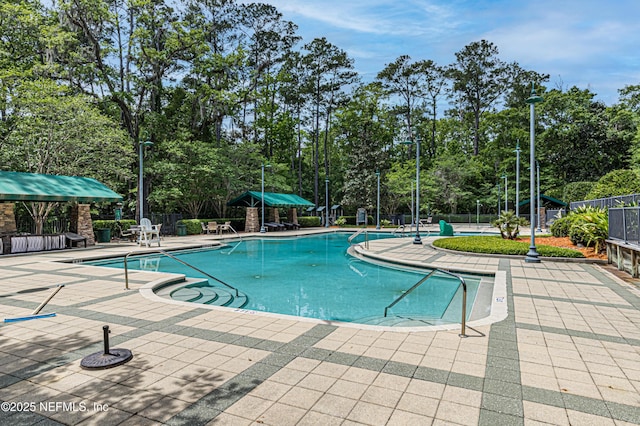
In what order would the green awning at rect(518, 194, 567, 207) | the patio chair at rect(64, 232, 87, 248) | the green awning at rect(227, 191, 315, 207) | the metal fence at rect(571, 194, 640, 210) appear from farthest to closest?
the green awning at rect(518, 194, 567, 207) < the green awning at rect(227, 191, 315, 207) < the patio chair at rect(64, 232, 87, 248) < the metal fence at rect(571, 194, 640, 210)

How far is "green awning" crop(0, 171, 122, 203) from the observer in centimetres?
1342

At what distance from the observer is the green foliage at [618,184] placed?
54.2 feet

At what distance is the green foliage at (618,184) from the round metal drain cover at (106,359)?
20.4 m

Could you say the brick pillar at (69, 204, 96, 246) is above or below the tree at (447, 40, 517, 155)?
below

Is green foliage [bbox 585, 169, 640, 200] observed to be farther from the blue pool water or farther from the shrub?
the shrub

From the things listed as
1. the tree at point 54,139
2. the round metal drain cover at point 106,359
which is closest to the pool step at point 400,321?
the round metal drain cover at point 106,359

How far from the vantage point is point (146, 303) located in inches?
245

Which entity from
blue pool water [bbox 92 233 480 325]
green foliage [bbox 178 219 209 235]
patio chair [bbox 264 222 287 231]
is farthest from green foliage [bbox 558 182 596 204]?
green foliage [bbox 178 219 209 235]

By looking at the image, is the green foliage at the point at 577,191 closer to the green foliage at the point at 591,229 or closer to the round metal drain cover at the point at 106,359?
the green foliage at the point at 591,229

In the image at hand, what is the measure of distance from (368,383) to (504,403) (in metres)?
1.13

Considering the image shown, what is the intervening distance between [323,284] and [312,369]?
20.2 feet

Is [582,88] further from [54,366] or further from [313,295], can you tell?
[54,366]

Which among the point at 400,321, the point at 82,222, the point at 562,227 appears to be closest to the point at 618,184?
the point at 562,227

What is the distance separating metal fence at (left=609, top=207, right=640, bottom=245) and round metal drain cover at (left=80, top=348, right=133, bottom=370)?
10558 mm
